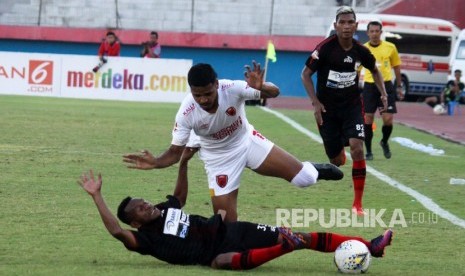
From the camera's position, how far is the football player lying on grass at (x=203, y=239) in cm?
827

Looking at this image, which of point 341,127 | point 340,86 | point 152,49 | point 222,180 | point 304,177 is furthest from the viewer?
point 152,49

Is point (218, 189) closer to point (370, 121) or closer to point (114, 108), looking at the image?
point (370, 121)

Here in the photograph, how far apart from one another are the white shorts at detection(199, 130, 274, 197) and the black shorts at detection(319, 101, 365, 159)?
2.75 meters

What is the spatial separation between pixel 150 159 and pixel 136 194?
11.4 ft

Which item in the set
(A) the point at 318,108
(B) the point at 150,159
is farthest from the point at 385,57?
(B) the point at 150,159

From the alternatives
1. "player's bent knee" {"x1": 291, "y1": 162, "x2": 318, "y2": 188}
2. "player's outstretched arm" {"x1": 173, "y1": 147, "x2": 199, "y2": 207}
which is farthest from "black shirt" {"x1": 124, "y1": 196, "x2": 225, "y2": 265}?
"player's outstretched arm" {"x1": 173, "y1": 147, "x2": 199, "y2": 207}

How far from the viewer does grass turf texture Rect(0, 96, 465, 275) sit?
8516mm

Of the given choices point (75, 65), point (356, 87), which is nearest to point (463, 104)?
point (75, 65)

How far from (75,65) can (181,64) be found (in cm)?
312

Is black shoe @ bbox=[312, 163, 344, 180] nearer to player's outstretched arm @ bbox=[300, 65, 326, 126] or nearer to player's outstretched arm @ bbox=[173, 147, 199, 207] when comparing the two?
player's outstretched arm @ bbox=[173, 147, 199, 207]

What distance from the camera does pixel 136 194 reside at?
12477mm

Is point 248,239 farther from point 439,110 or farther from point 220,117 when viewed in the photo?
point 439,110

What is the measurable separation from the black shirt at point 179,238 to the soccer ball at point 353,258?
2.82ft

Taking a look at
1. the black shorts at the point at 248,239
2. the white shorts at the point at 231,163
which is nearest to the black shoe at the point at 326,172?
the white shorts at the point at 231,163
